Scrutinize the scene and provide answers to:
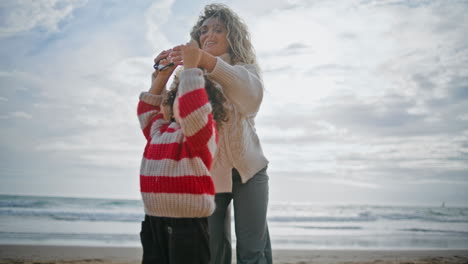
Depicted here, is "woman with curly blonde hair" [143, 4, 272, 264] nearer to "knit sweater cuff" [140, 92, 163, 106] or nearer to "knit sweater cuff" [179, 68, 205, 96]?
"knit sweater cuff" [140, 92, 163, 106]

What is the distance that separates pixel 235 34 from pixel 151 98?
1.85 feet

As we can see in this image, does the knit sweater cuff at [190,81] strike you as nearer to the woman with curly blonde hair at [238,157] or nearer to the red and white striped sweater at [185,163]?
the red and white striped sweater at [185,163]

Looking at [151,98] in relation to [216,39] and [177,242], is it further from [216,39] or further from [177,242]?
[177,242]

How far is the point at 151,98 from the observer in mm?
1625

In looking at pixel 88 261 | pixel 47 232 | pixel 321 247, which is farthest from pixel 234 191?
pixel 47 232

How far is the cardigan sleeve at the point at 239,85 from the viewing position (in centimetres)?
153

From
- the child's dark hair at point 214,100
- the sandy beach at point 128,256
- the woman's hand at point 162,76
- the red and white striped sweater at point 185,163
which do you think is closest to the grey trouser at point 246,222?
the child's dark hair at point 214,100

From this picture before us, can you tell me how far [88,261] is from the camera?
5.06 meters

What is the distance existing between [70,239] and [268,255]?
643 cm

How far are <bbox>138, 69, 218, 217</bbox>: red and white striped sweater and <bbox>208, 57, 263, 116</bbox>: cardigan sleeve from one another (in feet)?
0.48

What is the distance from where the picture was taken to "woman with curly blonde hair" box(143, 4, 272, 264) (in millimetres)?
1651

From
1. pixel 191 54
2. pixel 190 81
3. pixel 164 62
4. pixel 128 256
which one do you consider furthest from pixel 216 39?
pixel 128 256

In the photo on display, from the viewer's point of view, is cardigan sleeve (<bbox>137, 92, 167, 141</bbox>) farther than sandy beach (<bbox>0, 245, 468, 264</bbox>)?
No

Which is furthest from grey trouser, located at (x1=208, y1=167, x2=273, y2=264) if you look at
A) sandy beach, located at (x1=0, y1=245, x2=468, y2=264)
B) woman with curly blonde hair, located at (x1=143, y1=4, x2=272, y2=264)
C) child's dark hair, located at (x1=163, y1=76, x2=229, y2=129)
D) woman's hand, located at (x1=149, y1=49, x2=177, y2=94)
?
sandy beach, located at (x1=0, y1=245, x2=468, y2=264)
